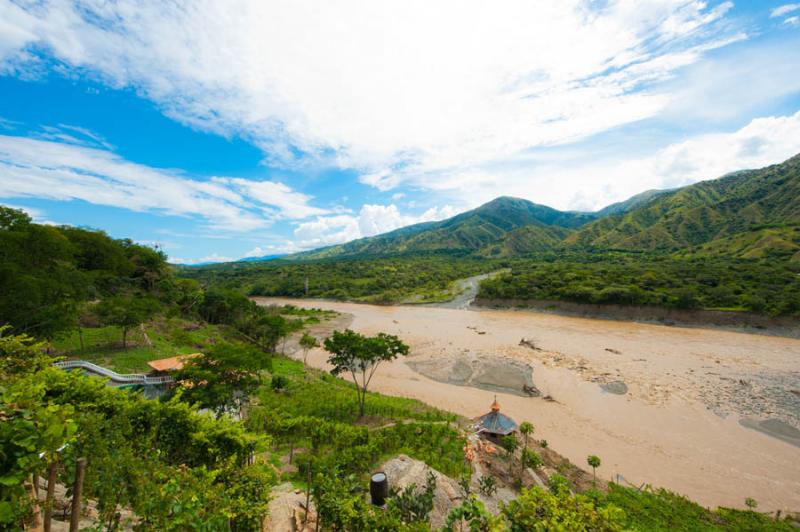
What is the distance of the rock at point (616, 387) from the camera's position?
28212mm

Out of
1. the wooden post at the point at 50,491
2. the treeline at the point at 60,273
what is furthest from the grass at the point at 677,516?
the treeline at the point at 60,273

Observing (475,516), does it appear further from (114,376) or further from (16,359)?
(114,376)

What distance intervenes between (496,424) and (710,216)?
18089 cm

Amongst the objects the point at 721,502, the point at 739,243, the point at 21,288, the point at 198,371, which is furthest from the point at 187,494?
the point at 739,243

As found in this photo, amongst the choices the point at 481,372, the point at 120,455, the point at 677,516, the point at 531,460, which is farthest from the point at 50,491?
the point at 481,372

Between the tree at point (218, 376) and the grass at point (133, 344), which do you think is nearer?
the tree at point (218, 376)

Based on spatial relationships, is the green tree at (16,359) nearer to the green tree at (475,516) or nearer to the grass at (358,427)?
the grass at (358,427)

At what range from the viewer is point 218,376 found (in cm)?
1633

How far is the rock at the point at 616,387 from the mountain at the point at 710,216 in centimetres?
11775

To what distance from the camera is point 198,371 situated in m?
15.5

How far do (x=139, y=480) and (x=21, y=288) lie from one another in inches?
1109

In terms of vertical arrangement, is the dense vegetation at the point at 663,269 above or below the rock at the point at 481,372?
above

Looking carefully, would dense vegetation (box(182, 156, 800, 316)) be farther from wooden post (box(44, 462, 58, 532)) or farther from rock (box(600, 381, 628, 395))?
wooden post (box(44, 462, 58, 532))

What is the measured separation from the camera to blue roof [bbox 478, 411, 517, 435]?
18.6 meters
